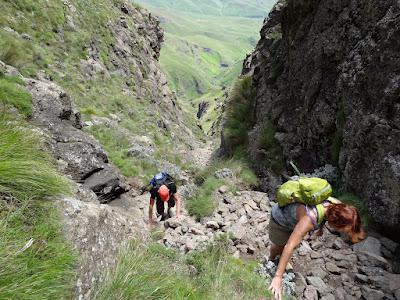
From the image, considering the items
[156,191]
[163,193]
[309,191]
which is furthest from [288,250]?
[156,191]

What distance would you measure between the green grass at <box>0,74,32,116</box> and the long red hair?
8255 millimetres

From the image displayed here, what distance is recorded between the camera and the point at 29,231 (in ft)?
12.2

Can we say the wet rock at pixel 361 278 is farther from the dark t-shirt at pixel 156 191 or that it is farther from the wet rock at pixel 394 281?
the dark t-shirt at pixel 156 191

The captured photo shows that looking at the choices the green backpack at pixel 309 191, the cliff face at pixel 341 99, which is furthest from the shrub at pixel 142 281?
the cliff face at pixel 341 99

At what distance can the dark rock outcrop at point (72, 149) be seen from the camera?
10.1m

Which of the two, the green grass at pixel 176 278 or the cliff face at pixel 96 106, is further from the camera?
the cliff face at pixel 96 106

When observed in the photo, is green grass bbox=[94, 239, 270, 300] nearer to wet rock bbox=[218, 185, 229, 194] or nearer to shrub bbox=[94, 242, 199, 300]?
shrub bbox=[94, 242, 199, 300]

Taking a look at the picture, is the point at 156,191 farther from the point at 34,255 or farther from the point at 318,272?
the point at 34,255

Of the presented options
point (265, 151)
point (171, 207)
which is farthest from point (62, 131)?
point (265, 151)

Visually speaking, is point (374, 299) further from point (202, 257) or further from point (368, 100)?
point (368, 100)

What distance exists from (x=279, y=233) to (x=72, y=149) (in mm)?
7101

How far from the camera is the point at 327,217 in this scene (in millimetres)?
4488

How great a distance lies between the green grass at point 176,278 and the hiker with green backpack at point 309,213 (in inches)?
26.7

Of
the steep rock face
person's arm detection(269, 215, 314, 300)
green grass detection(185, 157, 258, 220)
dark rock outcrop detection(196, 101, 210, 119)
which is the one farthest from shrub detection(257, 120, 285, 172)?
dark rock outcrop detection(196, 101, 210, 119)
